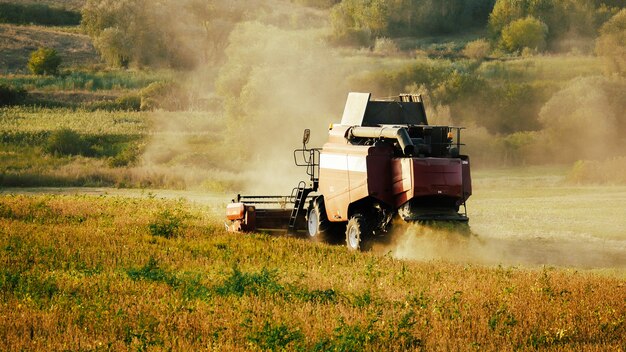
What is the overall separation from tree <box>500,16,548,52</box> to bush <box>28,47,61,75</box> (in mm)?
35539

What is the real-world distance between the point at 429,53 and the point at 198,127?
907 inches

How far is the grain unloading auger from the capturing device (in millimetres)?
21562

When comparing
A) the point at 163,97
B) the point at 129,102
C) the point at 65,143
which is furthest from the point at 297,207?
the point at 163,97

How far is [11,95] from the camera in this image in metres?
64.2

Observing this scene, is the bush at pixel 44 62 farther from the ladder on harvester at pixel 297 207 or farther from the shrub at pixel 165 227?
the ladder on harvester at pixel 297 207

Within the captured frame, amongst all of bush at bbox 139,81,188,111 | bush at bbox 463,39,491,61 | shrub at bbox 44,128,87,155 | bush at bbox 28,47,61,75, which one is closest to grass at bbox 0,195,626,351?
shrub at bbox 44,128,87,155

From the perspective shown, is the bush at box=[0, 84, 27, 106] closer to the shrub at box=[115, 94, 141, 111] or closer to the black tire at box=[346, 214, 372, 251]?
the shrub at box=[115, 94, 141, 111]

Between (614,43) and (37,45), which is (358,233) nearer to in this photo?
(614,43)

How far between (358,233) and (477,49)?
6054 cm

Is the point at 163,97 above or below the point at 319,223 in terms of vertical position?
above

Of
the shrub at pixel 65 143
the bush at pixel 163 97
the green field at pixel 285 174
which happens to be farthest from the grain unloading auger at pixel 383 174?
the bush at pixel 163 97

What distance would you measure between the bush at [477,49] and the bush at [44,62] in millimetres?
32557

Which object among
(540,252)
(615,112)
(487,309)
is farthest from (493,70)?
(487,309)

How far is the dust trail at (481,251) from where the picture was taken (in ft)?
71.3
